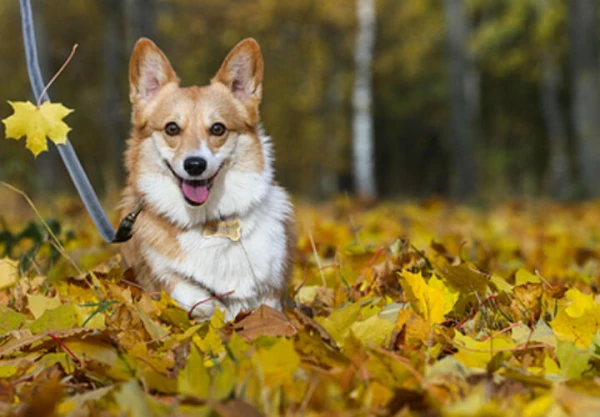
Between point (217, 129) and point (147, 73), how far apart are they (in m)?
0.35

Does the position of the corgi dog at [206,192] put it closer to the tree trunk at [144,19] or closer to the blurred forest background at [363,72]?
the tree trunk at [144,19]

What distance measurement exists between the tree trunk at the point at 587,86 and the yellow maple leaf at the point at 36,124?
9536mm

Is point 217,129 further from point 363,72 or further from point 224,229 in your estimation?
point 363,72

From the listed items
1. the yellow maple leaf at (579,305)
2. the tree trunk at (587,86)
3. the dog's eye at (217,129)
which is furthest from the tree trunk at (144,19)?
the yellow maple leaf at (579,305)

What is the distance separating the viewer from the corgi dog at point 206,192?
7.64ft

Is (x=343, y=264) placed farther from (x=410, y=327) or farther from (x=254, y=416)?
(x=254, y=416)

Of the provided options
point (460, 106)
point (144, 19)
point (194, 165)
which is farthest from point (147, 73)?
point (460, 106)

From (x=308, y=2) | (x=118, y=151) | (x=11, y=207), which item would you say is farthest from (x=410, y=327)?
(x=308, y=2)

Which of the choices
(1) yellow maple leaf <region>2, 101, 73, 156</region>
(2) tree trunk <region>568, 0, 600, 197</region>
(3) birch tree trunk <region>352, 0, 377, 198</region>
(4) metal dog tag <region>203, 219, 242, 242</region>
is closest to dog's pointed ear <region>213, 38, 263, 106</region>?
(4) metal dog tag <region>203, 219, 242, 242</region>

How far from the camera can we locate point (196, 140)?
2498 millimetres

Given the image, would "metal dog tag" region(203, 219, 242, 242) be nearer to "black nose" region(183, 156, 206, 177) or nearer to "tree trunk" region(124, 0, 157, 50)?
"black nose" region(183, 156, 206, 177)

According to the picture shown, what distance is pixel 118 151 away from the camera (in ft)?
38.9

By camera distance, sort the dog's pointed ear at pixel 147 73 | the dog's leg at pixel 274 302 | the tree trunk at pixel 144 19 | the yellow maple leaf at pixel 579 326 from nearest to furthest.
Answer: the yellow maple leaf at pixel 579 326 → the dog's leg at pixel 274 302 → the dog's pointed ear at pixel 147 73 → the tree trunk at pixel 144 19

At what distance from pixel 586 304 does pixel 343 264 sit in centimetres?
110
